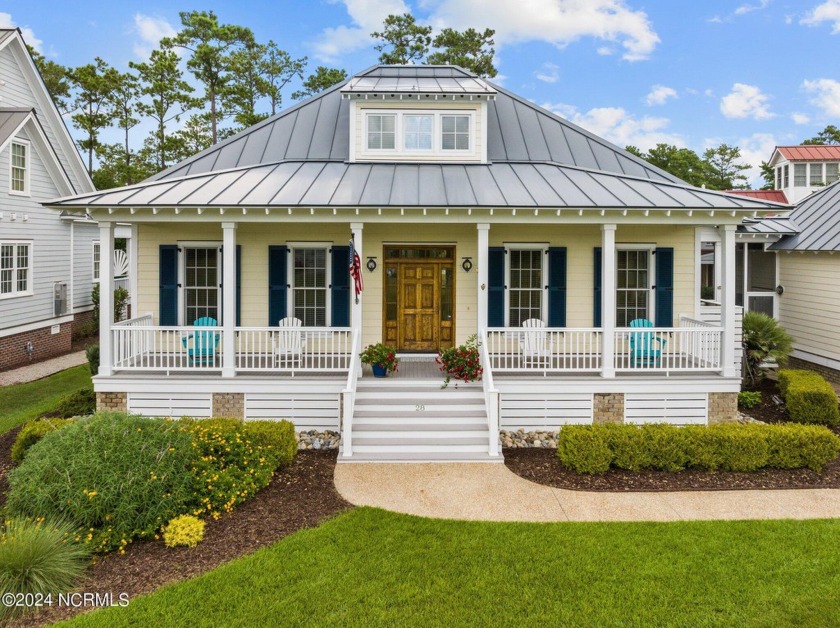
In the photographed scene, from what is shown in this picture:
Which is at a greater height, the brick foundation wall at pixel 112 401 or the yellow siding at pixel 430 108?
the yellow siding at pixel 430 108

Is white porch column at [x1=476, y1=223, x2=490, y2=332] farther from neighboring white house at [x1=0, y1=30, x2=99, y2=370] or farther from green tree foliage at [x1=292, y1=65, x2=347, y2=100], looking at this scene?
green tree foliage at [x1=292, y1=65, x2=347, y2=100]

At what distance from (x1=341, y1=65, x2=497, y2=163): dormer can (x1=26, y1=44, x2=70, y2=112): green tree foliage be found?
92.2ft

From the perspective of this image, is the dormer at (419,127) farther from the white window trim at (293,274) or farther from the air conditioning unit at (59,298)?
the air conditioning unit at (59,298)

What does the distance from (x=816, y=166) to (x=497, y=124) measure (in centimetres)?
1631

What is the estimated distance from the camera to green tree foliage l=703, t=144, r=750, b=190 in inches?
1879

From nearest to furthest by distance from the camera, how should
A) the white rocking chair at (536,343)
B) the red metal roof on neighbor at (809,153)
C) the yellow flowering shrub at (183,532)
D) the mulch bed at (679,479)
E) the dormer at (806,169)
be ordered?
the yellow flowering shrub at (183,532), the mulch bed at (679,479), the white rocking chair at (536,343), the red metal roof on neighbor at (809,153), the dormer at (806,169)

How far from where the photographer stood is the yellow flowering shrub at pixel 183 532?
6.18 meters

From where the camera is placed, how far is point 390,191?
35.8ft

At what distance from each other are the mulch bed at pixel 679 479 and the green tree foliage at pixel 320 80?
2860 centimetres

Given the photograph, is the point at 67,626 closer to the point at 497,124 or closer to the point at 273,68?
the point at 497,124

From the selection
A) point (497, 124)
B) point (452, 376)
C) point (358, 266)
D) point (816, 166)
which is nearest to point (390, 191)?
point (358, 266)

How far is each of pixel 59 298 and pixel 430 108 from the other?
1476cm

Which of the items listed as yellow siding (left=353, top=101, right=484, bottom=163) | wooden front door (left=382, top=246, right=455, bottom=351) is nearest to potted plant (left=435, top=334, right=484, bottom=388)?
wooden front door (left=382, top=246, right=455, bottom=351)

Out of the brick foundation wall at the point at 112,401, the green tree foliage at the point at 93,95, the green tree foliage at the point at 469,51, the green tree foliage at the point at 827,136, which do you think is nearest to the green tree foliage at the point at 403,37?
the green tree foliage at the point at 469,51
